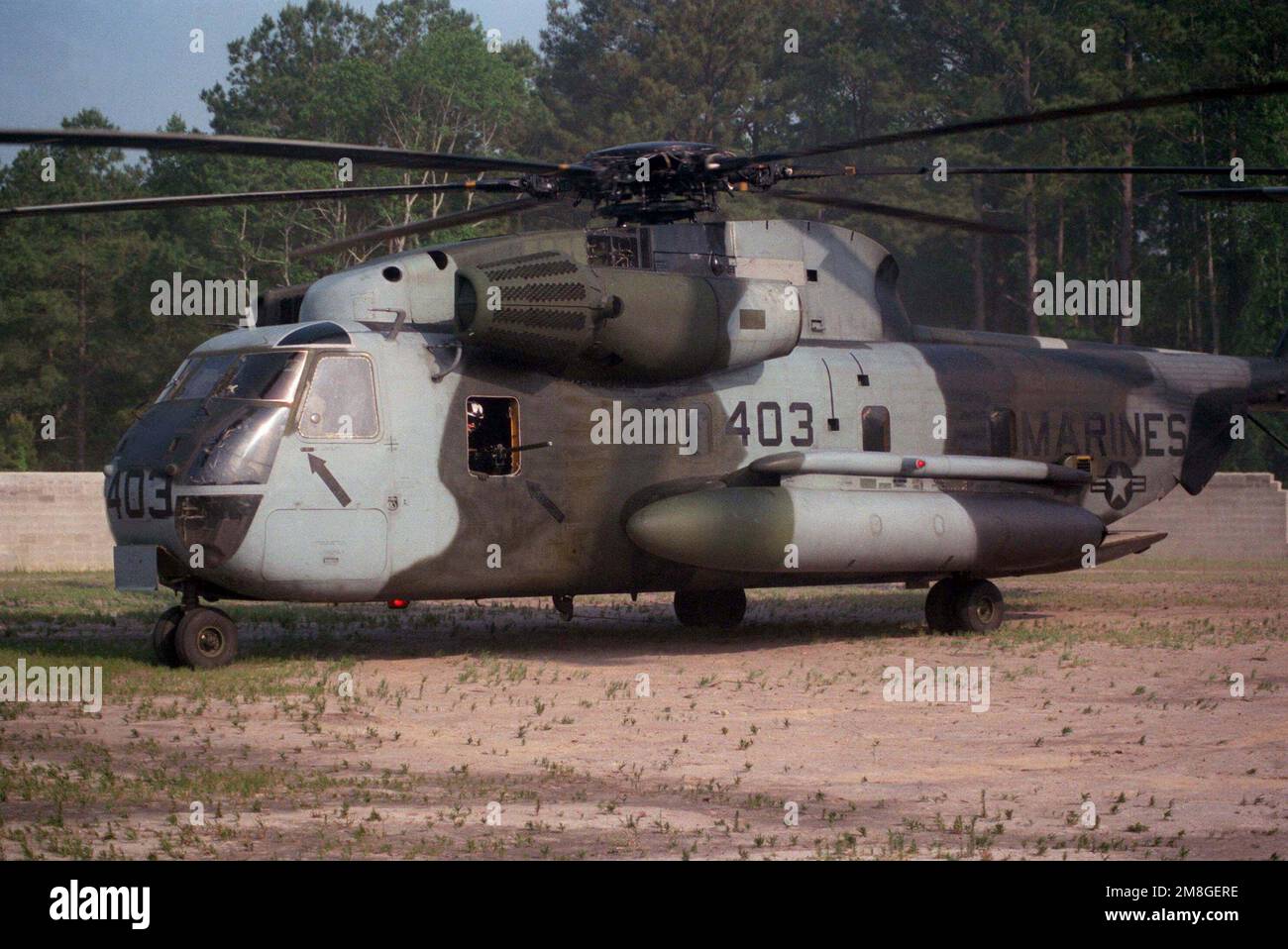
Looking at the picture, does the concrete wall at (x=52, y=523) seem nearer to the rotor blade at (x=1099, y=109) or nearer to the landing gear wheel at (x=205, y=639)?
the landing gear wheel at (x=205, y=639)

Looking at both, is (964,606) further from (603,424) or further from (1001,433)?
(603,424)

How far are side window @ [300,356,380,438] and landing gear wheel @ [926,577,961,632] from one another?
6510 mm

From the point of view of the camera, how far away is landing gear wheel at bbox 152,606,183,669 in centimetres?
1345

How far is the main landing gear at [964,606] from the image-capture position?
16922 millimetres

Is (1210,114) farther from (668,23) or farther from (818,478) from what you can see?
(818,478)

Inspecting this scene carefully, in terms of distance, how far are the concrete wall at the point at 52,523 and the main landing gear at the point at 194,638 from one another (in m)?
18.3

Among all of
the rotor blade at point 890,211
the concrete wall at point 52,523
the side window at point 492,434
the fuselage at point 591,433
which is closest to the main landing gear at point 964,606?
the fuselage at point 591,433

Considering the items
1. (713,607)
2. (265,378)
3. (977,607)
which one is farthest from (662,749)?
(713,607)

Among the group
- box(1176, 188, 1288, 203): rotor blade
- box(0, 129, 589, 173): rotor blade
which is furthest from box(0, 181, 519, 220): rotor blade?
box(1176, 188, 1288, 203): rotor blade

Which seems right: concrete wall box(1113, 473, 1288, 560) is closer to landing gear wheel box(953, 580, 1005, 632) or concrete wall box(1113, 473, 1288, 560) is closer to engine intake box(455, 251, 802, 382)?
landing gear wheel box(953, 580, 1005, 632)

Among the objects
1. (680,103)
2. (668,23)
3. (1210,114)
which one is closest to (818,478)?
(1210,114)

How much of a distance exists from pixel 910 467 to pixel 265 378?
6.17m

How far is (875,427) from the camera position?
16547mm
